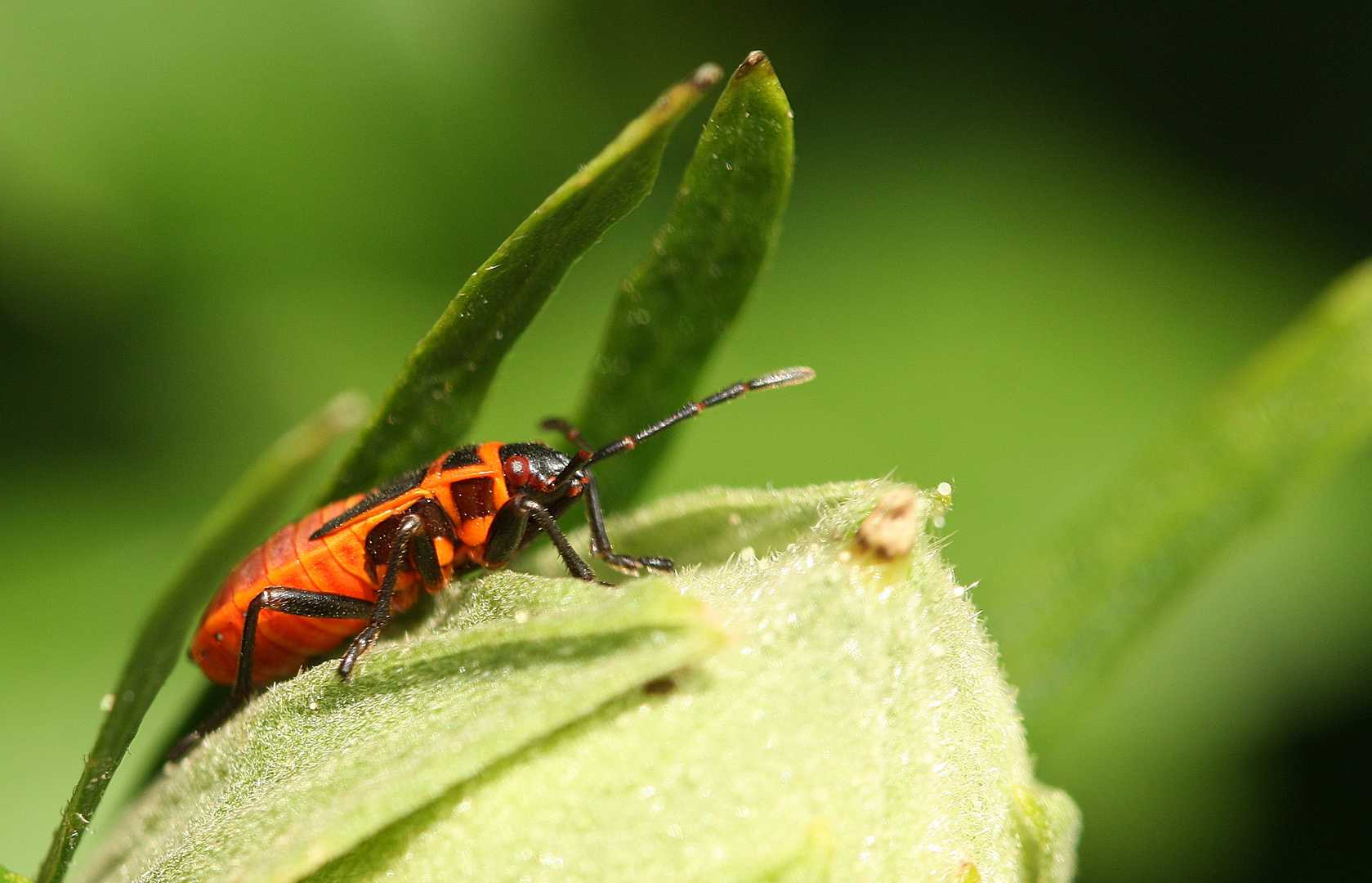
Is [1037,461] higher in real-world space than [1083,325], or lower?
lower

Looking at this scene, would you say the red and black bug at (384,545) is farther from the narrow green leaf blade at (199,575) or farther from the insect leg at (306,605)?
the narrow green leaf blade at (199,575)

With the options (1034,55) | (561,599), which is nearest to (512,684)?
(561,599)

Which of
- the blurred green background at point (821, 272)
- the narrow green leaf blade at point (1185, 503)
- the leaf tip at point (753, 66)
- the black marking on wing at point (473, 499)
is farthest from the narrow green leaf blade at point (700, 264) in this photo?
the blurred green background at point (821, 272)

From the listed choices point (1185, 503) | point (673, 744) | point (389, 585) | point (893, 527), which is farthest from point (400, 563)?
point (1185, 503)

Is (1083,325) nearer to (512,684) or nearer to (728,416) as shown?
(728,416)

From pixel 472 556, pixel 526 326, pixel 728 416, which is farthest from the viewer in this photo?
pixel 728 416

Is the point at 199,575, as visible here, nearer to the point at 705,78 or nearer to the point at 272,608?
the point at 272,608
